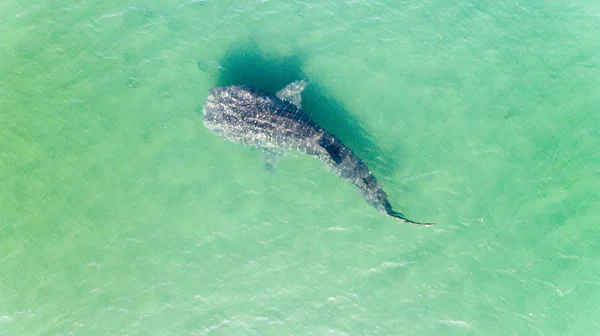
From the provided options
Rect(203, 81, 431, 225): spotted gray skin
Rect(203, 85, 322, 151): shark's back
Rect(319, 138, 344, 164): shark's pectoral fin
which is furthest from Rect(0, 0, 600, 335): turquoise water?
Rect(319, 138, 344, 164): shark's pectoral fin

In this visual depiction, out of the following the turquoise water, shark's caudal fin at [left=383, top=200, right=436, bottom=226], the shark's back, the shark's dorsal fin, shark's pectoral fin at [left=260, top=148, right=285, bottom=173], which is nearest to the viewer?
the turquoise water

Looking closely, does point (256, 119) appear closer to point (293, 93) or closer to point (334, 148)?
point (293, 93)

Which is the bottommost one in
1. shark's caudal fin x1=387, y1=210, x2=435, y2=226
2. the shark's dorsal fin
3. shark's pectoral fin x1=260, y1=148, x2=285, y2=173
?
shark's caudal fin x1=387, y1=210, x2=435, y2=226

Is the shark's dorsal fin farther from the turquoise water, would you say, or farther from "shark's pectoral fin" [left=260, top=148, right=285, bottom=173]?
"shark's pectoral fin" [left=260, top=148, right=285, bottom=173]

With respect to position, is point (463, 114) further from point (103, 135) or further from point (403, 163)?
point (103, 135)

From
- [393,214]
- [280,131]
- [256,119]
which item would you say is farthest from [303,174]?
[393,214]
